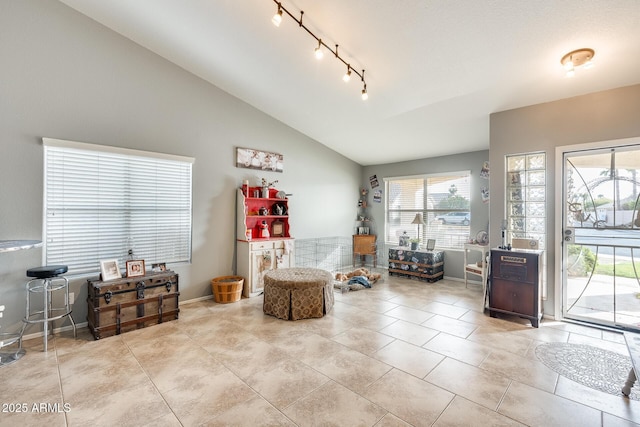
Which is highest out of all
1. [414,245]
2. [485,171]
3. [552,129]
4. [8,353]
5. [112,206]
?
[552,129]

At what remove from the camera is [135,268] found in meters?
3.47

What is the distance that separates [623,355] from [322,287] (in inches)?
117

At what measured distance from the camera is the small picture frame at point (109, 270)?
3283mm

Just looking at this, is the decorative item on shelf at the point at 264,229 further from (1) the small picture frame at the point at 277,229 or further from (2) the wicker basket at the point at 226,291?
(2) the wicker basket at the point at 226,291

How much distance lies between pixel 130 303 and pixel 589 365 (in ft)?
14.9

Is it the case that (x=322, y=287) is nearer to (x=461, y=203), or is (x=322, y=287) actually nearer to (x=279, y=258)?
(x=279, y=258)

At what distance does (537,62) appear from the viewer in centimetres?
290

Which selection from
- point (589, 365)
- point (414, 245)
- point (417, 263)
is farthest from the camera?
point (414, 245)

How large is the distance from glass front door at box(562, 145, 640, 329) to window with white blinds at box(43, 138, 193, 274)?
507 cm

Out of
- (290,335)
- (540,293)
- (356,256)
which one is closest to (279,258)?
(290,335)

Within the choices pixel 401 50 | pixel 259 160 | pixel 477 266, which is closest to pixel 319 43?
pixel 401 50

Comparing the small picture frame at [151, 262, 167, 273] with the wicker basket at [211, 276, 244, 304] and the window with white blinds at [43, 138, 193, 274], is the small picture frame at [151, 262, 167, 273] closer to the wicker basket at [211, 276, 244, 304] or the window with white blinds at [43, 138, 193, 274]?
the window with white blinds at [43, 138, 193, 274]

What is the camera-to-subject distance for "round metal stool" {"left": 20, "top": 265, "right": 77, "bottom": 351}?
2799 millimetres

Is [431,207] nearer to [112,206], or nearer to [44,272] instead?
[112,206]
